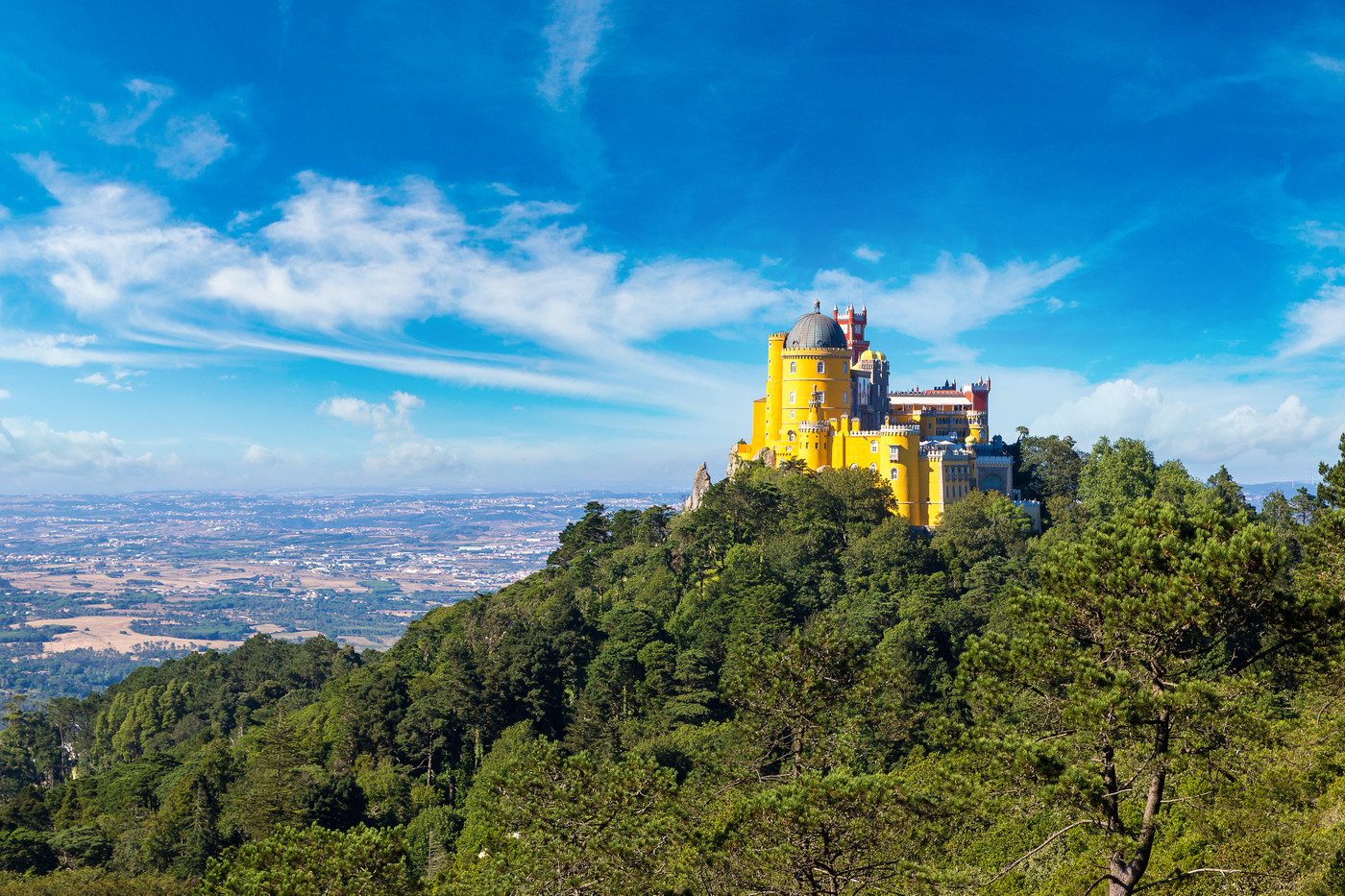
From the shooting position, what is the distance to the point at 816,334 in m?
51.7

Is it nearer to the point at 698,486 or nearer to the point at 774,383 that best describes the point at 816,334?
the point at 774,383

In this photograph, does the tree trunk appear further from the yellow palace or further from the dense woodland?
the yellow palace

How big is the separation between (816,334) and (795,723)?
37.3m

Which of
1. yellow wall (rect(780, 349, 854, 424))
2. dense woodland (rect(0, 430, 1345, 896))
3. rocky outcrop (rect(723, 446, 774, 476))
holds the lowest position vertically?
dense woodland (rect(0, 430, 1345, 896))

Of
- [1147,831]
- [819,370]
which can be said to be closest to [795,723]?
[1147,831]

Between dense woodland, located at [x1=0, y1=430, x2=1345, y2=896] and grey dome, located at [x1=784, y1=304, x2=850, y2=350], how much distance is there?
7.69 meters

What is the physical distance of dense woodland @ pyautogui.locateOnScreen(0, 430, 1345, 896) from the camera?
475 inches

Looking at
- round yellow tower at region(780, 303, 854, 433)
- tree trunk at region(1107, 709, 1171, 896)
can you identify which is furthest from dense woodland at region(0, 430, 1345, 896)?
round yellow tower at region(780, 303, 854, 433)

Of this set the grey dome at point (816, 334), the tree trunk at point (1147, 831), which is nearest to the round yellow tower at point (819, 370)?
the grey dome at point (816, 334)

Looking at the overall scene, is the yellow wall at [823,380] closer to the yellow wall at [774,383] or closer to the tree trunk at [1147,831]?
the yellow wall at [774,383]

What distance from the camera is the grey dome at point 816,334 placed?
2030 inches

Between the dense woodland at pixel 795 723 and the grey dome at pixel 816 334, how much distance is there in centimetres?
769

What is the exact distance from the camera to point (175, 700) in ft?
212

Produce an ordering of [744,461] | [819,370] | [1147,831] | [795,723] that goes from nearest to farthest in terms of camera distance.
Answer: [1147,831] → [795,723] → [819,370] → [744,461]
